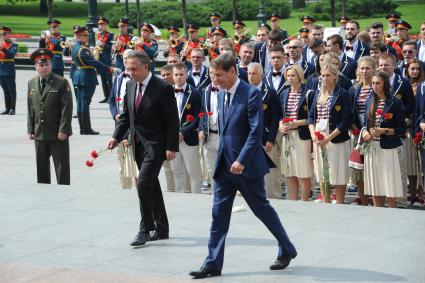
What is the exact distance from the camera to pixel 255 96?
9805 mm

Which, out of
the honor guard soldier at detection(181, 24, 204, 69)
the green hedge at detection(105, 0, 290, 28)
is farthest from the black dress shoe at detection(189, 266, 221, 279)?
the green hedge at detection(105, 0, 290, 28)

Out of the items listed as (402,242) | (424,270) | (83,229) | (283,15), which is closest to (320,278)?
(424,270)

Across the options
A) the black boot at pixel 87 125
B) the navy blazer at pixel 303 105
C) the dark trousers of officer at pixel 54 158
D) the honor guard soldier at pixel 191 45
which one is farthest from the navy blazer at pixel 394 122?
the honor guard soldier at pixel 191 45

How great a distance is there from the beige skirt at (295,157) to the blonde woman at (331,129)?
366 mm

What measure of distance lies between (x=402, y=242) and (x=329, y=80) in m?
2.95

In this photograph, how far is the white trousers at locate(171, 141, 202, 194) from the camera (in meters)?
14.8

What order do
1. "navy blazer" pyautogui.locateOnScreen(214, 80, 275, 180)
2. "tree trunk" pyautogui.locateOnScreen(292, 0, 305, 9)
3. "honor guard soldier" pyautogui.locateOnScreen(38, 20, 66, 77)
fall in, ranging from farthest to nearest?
"tree trunk" pyautogui.locateOnScreen(292, 0, 305, 9), "honor guard soldier" pyautogui.locateOnScreen(38, 20, 66, 77), "navy blazer" pyautogui.locateOnScreen(214, 80, 275, 180)

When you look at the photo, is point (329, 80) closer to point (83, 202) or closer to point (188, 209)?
point (188, 209)

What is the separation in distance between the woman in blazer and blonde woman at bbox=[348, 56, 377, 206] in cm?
25

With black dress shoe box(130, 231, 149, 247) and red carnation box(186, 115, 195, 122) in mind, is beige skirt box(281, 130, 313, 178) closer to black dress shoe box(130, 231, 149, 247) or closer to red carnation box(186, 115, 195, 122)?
red carnation box(186, 115, 195, 122)

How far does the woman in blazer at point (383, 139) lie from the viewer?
43.5ft

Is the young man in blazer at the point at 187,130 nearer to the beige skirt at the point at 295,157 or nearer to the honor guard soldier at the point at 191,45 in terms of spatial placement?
the beige skirt at the point at 295,157

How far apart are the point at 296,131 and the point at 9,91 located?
39.9 feet

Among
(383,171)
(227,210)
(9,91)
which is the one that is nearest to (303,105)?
(383,171)
